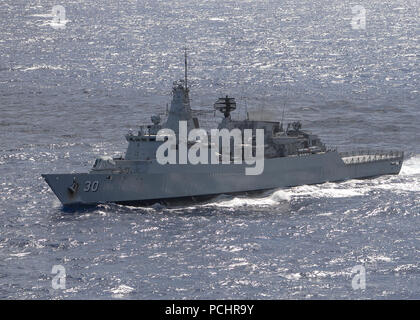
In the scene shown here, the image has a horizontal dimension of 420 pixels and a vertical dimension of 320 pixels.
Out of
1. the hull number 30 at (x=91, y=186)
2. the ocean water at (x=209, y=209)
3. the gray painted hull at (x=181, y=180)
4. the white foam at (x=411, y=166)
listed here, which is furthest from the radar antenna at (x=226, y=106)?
the white foam at (x=411, y=166)

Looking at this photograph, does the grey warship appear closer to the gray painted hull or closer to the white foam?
the gray painted hull

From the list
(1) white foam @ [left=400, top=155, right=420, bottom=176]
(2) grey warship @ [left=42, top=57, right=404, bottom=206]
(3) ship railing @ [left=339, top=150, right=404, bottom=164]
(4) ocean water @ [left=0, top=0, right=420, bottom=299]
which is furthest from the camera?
(1) white foam @ [left=400, top=155, right=420, bottom=176]

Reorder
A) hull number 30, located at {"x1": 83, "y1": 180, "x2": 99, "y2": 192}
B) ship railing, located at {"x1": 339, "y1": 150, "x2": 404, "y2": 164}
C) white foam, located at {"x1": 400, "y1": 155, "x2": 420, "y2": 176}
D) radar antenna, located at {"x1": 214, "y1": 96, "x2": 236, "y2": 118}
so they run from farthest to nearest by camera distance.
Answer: white foam, located at {"x1": 400, "y1": 155, "x2": 420, "y2": 176}
ship railing, located at {"x1": 339, "y1": 150, "x2": 404, "y2": 164}
radar antenna, located at {"x1": 214, "y1": 96, "x2": 236, "y2": 118}
hull number 30, located at {"x1": 83, "y1": 180, "x2": 99, "y2": 192}

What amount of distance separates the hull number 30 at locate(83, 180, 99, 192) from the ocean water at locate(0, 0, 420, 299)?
1.26 m

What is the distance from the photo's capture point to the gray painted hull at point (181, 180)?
66125 millimetres

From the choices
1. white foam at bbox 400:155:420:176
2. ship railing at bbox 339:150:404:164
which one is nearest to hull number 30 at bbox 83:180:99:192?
ship railing at bbox 339:150:404:164

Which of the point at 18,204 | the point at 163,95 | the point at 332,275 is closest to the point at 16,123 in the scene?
the point at 163,95

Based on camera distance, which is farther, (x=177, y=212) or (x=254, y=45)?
(x=254, y=45)

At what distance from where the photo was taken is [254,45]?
172 meters

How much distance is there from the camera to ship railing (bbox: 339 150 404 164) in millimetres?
78644

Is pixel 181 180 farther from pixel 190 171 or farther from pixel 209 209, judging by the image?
pixel 209 209
